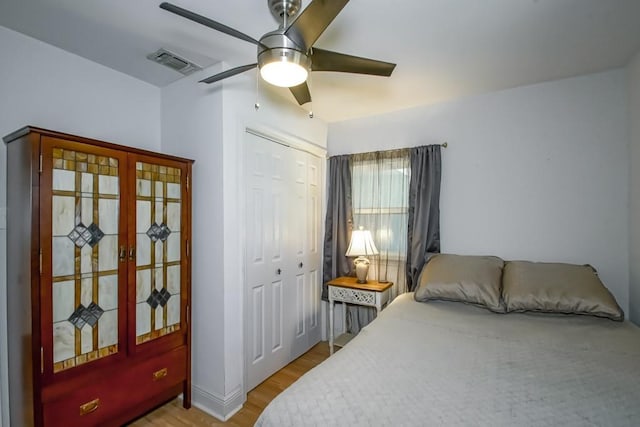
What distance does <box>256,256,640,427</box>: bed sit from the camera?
0.96 m

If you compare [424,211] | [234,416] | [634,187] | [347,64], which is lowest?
[234,416]

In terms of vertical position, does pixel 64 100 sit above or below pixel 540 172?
above

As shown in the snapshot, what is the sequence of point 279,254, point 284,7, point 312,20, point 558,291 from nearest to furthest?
point 312,20, point 284,7, point 558,291, point 279,254

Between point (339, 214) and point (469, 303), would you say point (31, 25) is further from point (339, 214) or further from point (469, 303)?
point (469, 303)


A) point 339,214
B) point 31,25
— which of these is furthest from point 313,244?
point 31,25

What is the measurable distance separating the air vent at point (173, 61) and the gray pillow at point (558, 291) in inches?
101

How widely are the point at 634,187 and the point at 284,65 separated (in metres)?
2.37

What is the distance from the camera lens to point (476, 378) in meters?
1.16

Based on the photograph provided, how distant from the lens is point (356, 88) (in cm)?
240

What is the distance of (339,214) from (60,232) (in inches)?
84.7

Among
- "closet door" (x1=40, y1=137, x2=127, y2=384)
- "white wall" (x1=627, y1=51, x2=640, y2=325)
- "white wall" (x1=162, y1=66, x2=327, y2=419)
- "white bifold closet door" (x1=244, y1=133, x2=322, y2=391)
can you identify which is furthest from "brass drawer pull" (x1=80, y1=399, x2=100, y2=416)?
"white wall" (x1=627, y1=51, x2=640, y2=325)

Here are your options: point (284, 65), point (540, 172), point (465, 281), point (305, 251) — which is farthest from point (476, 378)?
point (305, 251)

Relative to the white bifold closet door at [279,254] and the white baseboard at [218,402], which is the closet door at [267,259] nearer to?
the white bifold closet door at [279,254]

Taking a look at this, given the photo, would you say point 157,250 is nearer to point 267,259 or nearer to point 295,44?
point 267,259
